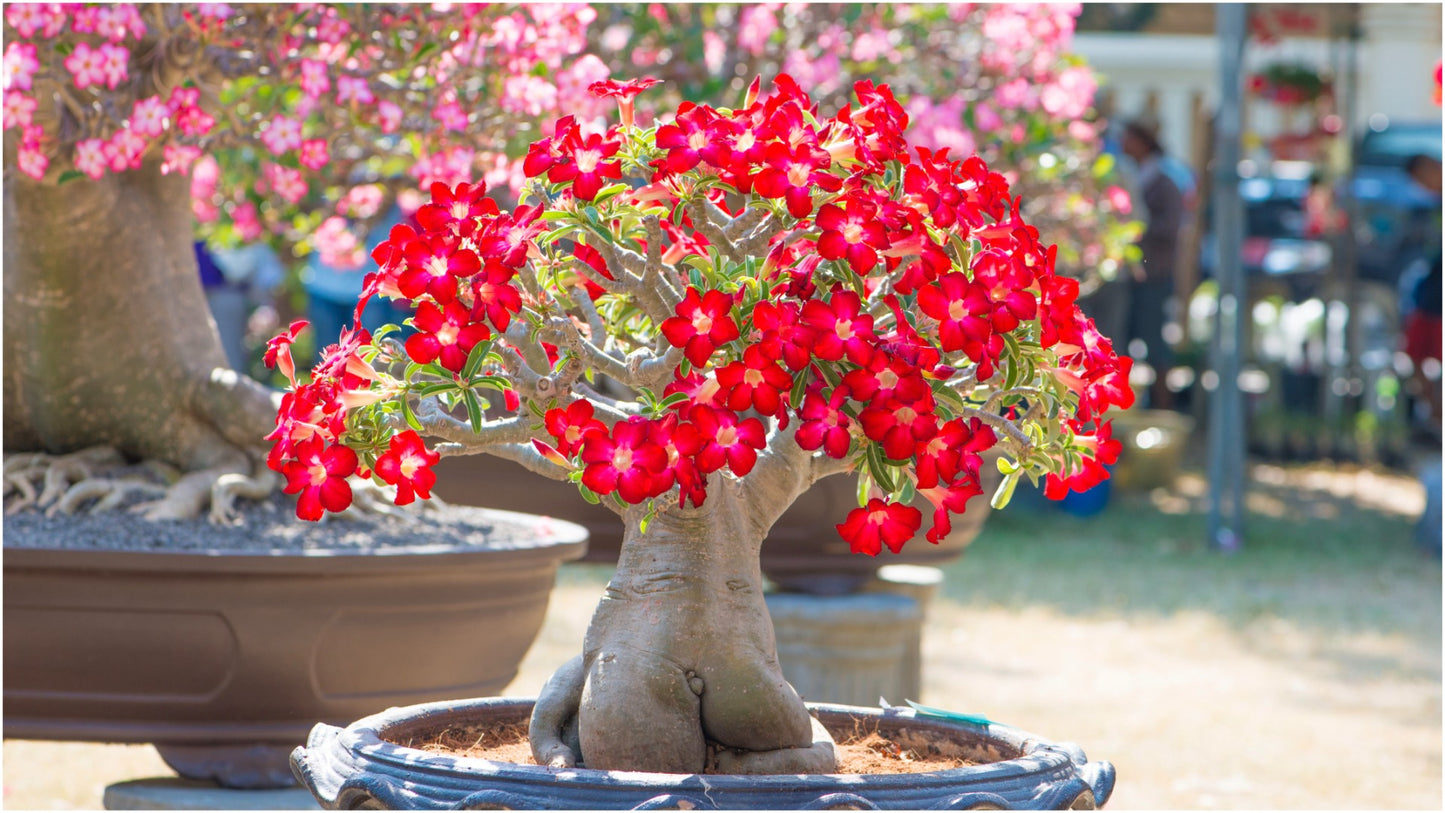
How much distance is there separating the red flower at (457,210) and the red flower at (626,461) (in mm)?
255

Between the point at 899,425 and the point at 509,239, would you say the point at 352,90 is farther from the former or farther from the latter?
the point at 899,425

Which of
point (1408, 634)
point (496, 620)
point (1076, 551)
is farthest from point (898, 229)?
point (1076, 551)

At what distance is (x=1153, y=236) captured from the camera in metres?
8.38

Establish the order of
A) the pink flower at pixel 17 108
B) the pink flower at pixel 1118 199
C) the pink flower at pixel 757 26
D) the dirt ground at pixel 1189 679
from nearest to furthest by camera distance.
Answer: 1. the pink flower at pixel 17 108
2. the dirt ground at pixel 1189 679
3. the pink flower at pixel 757 26
4. the pink flower at pixel 1118 199

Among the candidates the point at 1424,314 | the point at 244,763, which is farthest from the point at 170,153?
the point at 1424,314

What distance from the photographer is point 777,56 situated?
3.99 metres

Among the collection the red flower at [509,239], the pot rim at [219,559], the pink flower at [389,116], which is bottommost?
the pot rim at [219,559]

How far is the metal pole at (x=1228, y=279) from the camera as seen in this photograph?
646cm

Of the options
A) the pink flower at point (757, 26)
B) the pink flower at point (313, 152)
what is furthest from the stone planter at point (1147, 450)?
the pink flower at point (313, 152)

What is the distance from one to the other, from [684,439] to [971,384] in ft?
1.16

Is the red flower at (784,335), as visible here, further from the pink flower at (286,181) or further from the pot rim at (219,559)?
the pink flower at (286,181)

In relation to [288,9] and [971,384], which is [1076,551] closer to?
[288,9]

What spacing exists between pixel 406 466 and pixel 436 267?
18 centimetres

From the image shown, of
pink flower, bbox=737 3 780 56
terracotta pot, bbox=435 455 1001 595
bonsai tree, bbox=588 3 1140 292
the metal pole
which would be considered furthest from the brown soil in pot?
the metal pole
